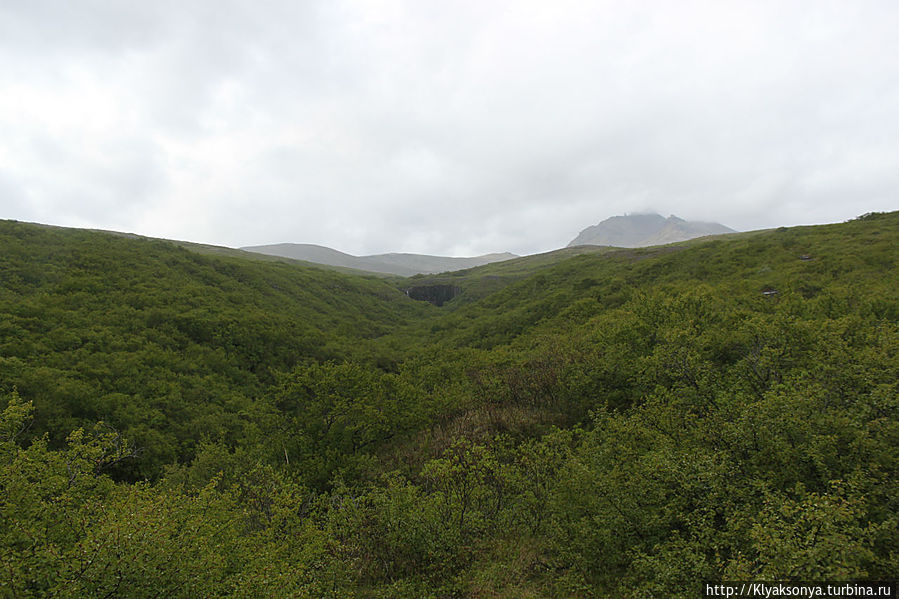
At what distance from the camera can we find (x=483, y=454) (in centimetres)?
1814

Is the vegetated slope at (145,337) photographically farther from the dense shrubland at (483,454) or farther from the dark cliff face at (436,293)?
the dark cliff face at (436,293)

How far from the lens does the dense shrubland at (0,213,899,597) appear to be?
10.7 m

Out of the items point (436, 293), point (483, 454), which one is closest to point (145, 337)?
point (483, 454)

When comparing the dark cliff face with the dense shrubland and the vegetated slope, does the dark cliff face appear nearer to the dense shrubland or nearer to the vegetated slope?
the vegetated slope

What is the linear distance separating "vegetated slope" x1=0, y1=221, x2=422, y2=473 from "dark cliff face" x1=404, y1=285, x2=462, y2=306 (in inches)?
2154

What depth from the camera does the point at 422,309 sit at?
410ft

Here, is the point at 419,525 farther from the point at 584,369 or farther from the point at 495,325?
the point at 495,325

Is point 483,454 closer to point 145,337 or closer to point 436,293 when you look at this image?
point 145,337

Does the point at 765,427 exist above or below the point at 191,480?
above

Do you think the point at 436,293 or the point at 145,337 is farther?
the point at 436,293

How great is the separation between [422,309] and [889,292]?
108 m

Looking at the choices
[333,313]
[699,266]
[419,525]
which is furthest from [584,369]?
[333,313]

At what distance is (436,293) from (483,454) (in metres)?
126

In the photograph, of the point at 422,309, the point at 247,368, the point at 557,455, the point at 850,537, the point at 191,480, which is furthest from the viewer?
the point at 422,309
